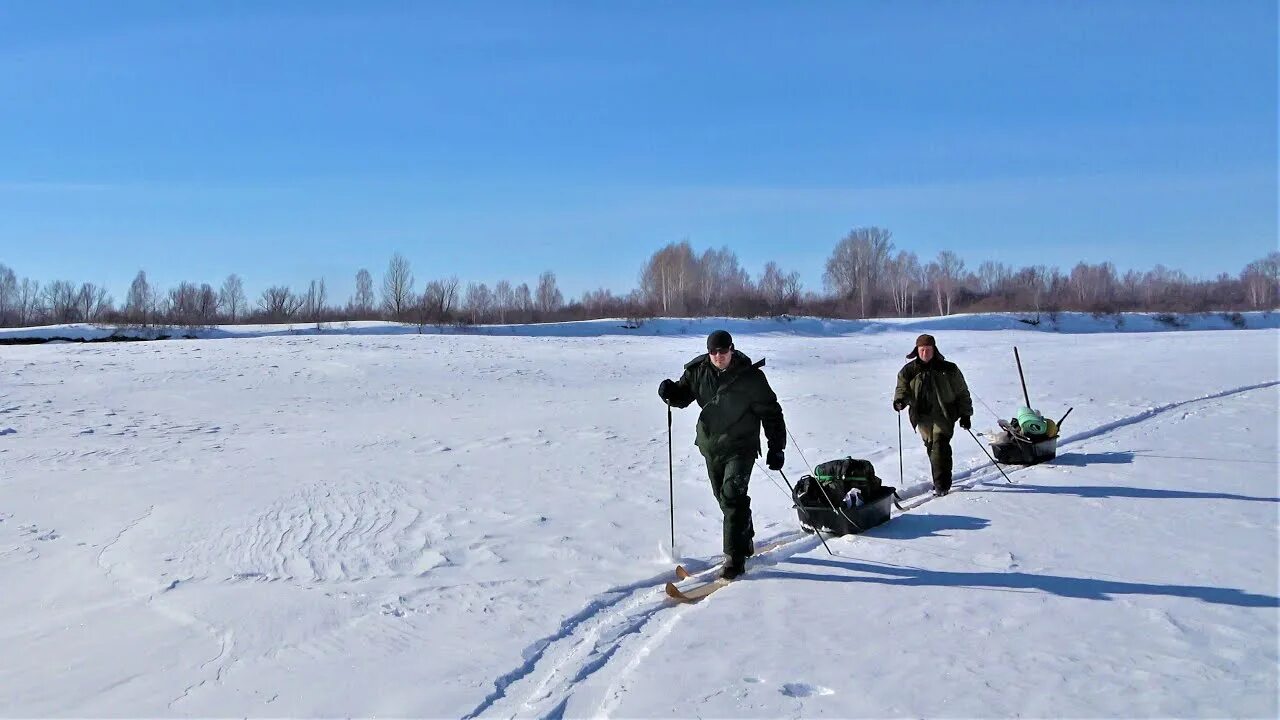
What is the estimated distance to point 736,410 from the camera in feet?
21.0

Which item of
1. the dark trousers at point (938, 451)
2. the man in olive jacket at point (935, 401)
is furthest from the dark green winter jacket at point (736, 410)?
the dark trousers at point (938, 451)

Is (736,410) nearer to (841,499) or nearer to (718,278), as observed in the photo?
(841,499)

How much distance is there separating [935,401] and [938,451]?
57cm

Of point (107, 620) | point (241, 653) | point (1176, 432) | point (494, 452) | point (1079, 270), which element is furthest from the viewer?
point (1079, 270)

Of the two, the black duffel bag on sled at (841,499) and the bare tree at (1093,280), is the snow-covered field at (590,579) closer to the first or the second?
the black duffel bag on sled at (841,499)

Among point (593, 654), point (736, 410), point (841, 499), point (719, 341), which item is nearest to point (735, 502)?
point (736, 410)

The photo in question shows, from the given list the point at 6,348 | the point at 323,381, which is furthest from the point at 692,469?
the point at 6,348

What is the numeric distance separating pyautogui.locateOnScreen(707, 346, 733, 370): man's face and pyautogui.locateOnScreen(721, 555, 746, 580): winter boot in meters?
1.42

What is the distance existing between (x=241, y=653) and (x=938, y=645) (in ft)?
13.5

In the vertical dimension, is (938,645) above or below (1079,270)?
below

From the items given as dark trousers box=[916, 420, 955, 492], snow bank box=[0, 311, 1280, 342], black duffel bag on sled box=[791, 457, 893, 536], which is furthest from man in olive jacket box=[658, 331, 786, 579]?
snow bank box=[0, 311, 1280, 342]

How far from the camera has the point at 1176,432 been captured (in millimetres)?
13508

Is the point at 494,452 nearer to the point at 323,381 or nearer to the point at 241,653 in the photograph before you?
the point at 241,653

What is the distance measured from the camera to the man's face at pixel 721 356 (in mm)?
6363
